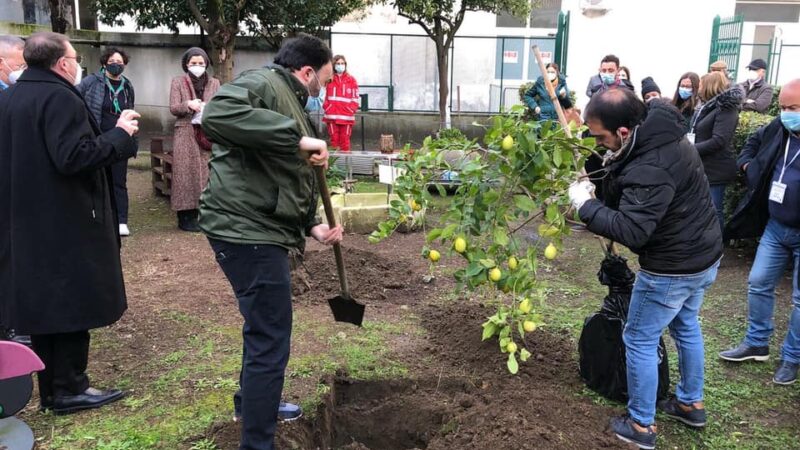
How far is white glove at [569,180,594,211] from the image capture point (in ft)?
10.2

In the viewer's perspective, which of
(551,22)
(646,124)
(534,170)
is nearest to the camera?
(646,124)

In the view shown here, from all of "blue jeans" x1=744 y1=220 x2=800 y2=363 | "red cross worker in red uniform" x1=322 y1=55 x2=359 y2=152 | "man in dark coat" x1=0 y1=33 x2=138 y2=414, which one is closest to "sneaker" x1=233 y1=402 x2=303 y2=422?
"man in dark coat" x1=0 y1=33 x2=138 y2=414

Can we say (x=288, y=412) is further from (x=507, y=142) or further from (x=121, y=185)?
(x=121, y=185)

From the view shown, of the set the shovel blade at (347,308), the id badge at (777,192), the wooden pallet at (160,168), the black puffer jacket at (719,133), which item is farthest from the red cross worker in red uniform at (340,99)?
the id badge at (777,192)

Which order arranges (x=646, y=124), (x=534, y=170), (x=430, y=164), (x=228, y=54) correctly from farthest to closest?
(x=228, y=54) → (x=430, y=164) → (x=534, y=170) → (x=646, y=124)

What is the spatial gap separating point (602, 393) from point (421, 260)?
9.31 ft

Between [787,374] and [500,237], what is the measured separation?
217 centimetres

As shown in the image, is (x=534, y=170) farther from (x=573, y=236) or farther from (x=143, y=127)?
(x=143, y=127)

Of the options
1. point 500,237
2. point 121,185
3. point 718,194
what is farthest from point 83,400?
point 718,194

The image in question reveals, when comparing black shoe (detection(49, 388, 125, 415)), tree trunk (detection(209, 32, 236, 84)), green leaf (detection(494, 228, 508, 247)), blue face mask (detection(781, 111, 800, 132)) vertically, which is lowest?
black shoe (detection(49, 388, 125, 415))

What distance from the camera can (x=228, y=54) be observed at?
9688 millimetres

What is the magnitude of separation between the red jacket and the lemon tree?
24.4 ft

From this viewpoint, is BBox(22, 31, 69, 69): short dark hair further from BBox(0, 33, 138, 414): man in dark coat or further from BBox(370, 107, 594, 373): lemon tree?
BBox(370, 107, 594, 373): lemon tree

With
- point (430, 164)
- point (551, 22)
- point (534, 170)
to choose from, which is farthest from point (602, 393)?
point (551, 22)
